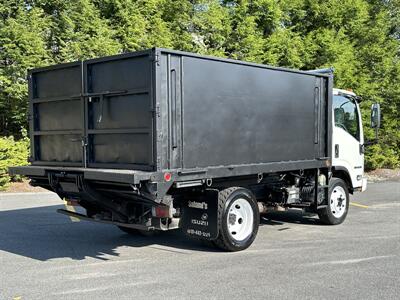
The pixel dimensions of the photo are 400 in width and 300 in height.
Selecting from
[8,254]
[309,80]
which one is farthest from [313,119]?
[8,254]

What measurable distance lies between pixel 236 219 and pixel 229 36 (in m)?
12.4

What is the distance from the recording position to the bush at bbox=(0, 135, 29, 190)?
46.9 ft

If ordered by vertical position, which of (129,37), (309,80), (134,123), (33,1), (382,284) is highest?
(33,1)

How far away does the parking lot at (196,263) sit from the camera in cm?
545

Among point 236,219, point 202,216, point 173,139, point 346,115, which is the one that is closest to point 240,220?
point 236,219

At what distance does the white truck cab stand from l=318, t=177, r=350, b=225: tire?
28 cm

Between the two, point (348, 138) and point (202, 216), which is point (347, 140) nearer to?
point (348, 138)

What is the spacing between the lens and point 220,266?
21.2 ft

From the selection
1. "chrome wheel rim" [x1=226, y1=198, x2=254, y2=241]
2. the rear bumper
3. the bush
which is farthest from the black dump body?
the bush

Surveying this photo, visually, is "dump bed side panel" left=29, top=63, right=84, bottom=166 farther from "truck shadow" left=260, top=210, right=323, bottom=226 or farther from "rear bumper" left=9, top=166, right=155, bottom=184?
"truck shadow" left=260, top=210, right=323, bottom=226

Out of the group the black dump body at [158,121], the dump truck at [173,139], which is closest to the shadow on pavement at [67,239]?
the dump truck at [173,139]

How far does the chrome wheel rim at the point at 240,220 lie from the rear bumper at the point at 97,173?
1785 mm

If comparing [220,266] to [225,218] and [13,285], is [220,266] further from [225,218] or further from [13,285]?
[13,285]

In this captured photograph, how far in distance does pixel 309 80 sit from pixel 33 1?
11442 millimetres
